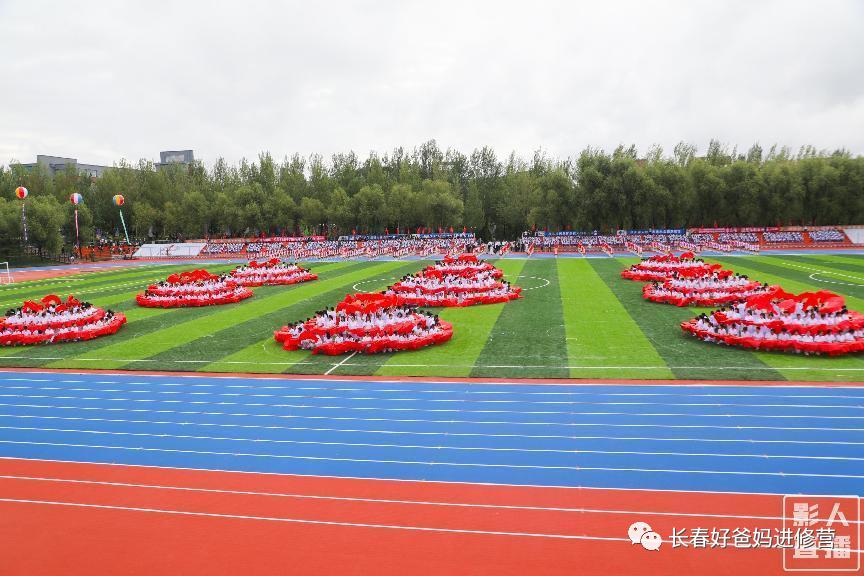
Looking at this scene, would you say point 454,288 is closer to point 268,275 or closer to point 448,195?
point 268,275

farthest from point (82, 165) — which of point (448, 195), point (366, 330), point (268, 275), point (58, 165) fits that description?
point (366, 330)

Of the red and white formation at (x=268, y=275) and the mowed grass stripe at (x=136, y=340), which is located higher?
the red and white formation at (x=268, y=275)

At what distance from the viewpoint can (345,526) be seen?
6.20 metres

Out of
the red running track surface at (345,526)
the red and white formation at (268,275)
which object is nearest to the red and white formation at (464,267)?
the red and white formation at (268,275)

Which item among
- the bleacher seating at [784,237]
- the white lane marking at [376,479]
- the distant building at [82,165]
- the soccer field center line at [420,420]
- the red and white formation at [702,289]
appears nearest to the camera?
the white lane marking at [376,479]

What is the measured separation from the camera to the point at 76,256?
169 feet

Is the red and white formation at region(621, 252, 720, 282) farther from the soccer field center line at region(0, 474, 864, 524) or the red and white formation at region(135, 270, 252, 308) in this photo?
the soccer field center line at region(0, 474, 864, 524)

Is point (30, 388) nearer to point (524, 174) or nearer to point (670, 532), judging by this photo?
point (670, 532)

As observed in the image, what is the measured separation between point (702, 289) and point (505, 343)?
826 cm

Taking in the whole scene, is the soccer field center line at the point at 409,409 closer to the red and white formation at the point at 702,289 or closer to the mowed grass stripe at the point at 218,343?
the mowed grass stripe at the point at 218,343

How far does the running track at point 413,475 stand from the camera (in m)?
5.70

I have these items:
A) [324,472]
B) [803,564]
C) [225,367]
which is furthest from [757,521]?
[225,367]

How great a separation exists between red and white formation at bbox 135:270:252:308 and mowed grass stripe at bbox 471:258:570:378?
10.7 meters

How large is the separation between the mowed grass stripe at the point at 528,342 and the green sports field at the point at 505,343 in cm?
3
